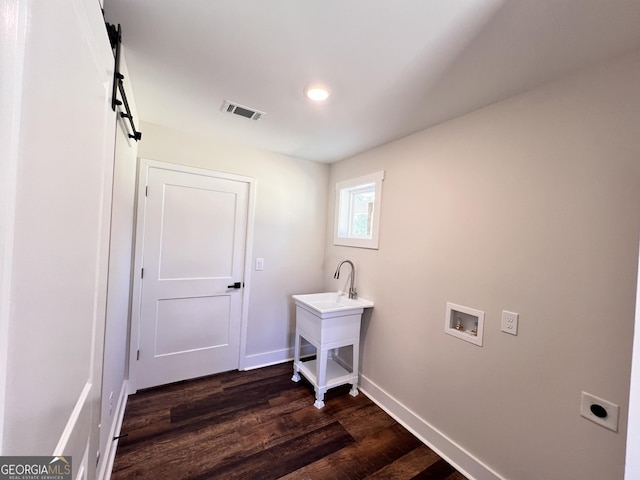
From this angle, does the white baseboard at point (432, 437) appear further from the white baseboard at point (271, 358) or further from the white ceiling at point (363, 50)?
the white ceiling at point (363, 50)

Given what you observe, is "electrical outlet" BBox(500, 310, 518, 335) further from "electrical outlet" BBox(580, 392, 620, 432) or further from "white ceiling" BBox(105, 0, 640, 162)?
"white ceiling" BBox(105, 0, 640, 162)

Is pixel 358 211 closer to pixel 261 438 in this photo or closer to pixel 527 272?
pixel 527 272

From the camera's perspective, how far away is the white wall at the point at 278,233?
272 centimetres

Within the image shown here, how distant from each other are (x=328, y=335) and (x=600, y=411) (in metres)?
1.65

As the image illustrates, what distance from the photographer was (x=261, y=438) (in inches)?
73.3

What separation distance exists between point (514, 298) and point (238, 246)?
2.35 m

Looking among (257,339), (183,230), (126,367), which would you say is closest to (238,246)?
(183,230)

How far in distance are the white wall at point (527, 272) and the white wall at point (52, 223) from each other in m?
1.94

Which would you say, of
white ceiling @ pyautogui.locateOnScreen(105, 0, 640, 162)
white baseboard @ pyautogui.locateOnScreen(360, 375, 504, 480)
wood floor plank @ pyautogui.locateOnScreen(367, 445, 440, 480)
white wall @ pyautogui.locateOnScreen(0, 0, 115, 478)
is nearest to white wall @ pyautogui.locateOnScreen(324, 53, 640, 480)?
white baseboard @ pyautogui.locateOnScreen(360, 375, 504, 480)

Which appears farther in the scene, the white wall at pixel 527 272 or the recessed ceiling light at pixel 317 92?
the recessed ceiling light at pixel 317 92

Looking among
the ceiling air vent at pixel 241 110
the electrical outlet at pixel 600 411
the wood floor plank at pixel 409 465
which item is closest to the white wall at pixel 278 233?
the ceiling air vent at pixel 241 110

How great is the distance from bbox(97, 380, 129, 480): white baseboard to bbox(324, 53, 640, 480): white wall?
1978 millimetres

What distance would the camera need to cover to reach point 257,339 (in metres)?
2.87

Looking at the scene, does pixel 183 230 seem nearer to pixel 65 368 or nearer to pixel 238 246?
pixel 238 246
